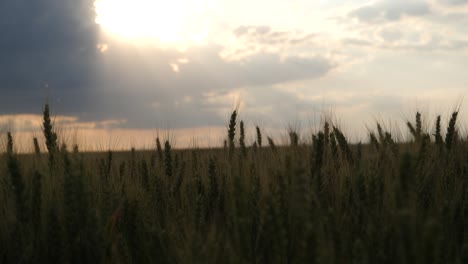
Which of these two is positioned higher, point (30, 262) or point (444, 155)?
point (444, 155)

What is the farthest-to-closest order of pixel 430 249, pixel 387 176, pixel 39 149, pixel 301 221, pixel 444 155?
pixel 39 149, pixel 444 155, pixel 387 176, pixel 301 221, pixel 430 249

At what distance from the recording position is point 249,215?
291cm

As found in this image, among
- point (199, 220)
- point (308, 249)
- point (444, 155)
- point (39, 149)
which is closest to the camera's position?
point (308, 249)

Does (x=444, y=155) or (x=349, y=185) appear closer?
(x=349, y=185)

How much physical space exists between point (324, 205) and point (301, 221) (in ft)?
5.29

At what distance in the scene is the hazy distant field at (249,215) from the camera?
2.14 metres

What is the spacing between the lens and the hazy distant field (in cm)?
214

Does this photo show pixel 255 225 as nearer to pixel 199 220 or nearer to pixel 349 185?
pixel 199 220

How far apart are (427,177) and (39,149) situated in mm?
4151

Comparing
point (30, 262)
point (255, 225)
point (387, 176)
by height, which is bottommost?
point (30, 262)

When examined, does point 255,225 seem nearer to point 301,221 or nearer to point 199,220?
point 199,220

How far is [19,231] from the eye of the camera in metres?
3.14

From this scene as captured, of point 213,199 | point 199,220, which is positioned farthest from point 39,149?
point 199,220

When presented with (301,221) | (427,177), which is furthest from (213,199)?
(301,221)
